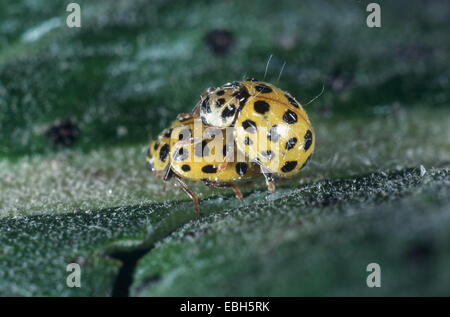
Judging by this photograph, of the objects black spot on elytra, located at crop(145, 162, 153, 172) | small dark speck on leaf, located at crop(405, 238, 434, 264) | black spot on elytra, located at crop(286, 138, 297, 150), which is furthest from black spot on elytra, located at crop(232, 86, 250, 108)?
small dark speck on leaf, located at crop(405, 238, 434, 264)

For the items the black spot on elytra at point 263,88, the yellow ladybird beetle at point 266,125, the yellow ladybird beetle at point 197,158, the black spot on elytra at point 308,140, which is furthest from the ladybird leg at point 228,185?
the black spot on elytra at point 263,88

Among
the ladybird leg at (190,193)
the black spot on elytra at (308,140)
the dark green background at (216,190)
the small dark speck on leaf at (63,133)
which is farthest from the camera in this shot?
the small dark speck on leaf at (63,133)

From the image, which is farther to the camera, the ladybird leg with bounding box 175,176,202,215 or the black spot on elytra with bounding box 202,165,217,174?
the black spot on elytra with bounding box 202,165,217,174

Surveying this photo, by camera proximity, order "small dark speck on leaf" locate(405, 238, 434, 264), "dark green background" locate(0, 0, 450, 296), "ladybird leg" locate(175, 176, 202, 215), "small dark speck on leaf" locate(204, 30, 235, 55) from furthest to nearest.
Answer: "small dark speck on leaf" locate(204, 30, 235, 55), "ladybird leg" locate(175, 176, 202, 215), "dark green background" locate(0, 0, 450, 296), "small dark speck on leaf" locate(405, 238, 434, 264)

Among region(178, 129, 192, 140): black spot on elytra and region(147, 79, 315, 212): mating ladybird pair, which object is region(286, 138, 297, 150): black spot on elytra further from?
region(178, 129, 192, 140): black spot on elytra

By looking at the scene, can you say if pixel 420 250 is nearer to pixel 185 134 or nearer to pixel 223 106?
pixel 223 106

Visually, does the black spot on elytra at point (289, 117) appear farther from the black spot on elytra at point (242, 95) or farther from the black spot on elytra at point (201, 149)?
the black spot on elytra at point (201, 149)
